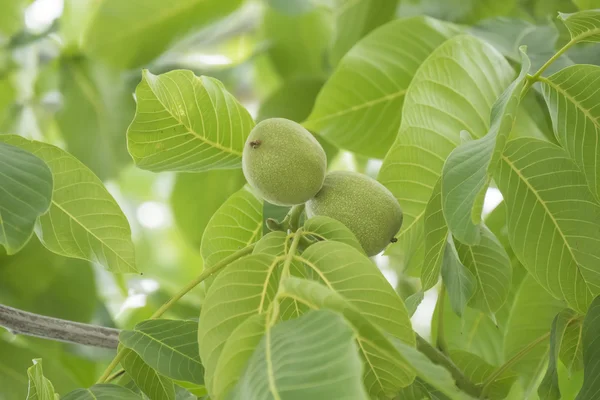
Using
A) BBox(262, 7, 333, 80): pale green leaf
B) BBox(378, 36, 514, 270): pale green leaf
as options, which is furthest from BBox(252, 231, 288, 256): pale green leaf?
BBox(262, 7, 333, 80): pale green leaf

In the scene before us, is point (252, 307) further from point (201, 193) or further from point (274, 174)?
point (201, 193)

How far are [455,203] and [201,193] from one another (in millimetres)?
826

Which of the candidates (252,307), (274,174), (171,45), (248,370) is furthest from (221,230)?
(171,45)

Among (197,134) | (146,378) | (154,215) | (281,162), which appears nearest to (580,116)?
(281,162)

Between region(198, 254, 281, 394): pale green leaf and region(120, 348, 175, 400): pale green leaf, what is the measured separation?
183 mm

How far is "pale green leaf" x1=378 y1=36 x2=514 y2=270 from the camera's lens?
0.86m

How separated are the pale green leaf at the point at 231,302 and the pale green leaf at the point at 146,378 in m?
0.18

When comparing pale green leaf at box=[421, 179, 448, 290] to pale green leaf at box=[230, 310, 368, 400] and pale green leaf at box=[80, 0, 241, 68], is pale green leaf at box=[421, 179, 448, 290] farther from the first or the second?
pale green leaf at box=[80, 0, 241, 68]

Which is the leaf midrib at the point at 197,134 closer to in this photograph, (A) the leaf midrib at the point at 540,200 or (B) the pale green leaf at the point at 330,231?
(B) the pale green leaf at the point at 330,231

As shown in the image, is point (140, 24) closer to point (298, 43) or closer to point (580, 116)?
point (298, 43)

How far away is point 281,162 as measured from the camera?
0.79 meters

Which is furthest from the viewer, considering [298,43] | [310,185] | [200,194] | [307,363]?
[298,43]

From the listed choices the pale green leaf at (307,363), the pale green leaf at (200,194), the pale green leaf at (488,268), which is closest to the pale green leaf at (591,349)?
the pale green leaf at (488,268)

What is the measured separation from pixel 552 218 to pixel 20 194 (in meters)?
0.53
